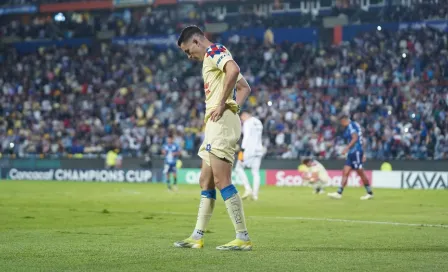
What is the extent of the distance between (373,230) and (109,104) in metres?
36.3

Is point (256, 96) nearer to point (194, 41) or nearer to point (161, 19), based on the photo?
point (161, 19)

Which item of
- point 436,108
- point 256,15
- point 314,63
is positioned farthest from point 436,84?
point 256,15

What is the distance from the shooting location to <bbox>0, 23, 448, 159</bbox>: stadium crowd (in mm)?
38250

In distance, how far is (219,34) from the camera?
52.4m

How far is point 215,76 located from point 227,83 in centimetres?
47

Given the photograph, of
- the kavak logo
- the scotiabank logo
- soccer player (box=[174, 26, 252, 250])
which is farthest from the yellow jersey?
the scotiabank logo

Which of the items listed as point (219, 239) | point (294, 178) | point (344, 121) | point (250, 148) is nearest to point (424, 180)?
point (294, 178)

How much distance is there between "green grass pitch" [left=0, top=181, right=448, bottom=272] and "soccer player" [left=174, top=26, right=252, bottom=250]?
0.29 m

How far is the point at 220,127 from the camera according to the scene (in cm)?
1010

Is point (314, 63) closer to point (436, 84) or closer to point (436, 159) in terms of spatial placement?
point (436, 84)

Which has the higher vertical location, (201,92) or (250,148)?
(201,92)

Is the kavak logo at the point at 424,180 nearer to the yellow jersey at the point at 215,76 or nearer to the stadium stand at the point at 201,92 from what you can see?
the stadium stand at the point at 201,92

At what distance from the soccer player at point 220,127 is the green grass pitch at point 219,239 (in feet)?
0.94

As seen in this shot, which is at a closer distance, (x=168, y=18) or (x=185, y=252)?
(x=185, y=252)
